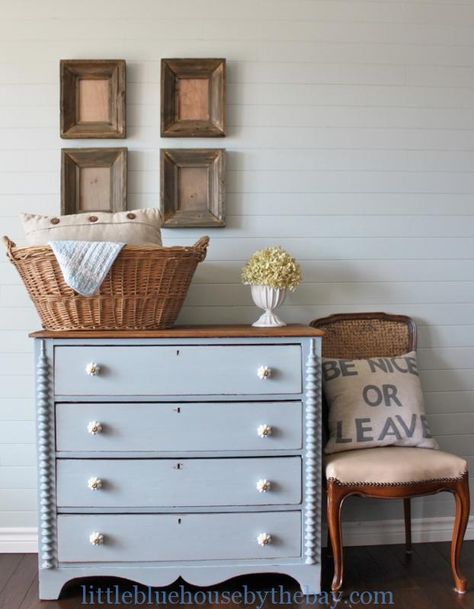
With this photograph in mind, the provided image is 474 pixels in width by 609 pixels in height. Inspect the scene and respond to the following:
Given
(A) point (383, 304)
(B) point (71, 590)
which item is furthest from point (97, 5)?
(B) point (71, 590)

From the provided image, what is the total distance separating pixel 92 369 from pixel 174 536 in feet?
2.17

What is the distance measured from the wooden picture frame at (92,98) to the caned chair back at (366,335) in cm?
123

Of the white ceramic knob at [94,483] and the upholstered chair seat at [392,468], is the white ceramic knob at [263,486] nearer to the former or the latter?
the upholstered chair seat at [392,468]

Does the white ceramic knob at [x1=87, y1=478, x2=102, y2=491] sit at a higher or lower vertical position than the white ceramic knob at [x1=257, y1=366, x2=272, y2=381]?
lower

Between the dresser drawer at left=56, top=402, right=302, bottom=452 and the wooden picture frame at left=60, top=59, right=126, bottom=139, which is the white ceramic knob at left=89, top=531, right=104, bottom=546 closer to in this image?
the dresser drawer at left=56, top=402, right=302, bottom=452

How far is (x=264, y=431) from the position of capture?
2.05 m

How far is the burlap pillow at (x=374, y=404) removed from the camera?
227 centimetres

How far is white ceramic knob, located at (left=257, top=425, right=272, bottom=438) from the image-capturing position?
2.05 metres

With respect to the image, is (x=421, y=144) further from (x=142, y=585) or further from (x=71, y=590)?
(x=71, y=590)

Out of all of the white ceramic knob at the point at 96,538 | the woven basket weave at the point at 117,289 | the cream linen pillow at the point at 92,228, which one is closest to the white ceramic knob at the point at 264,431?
the woven basket weave at the point at 117,289

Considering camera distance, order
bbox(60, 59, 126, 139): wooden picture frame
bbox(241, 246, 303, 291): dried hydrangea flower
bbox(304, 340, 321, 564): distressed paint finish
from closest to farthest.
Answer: bbox(304, 340, 321, 564): distressed paint finish, bbox(241, 246, 303, 291): dried hydrangea flower, bbox(60, 59, 126, 139): wooden picture frame

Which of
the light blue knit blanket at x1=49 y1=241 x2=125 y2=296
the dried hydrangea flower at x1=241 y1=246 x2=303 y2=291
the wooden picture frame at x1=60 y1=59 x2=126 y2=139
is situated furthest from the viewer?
the wooden picture frame at x1=60 y1=59 x2=126 y2=139

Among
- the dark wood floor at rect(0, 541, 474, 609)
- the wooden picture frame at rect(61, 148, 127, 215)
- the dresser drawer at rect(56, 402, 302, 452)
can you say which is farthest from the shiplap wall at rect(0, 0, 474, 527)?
the dresser drawer at rect(56, 402, 302, 452)

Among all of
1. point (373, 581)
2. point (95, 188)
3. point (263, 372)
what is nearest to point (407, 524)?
A: point (373, 581)
